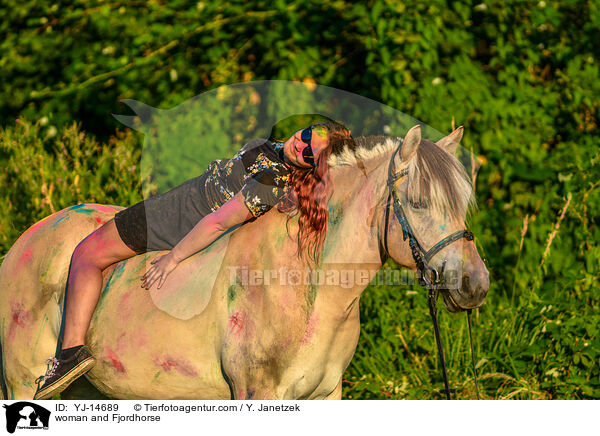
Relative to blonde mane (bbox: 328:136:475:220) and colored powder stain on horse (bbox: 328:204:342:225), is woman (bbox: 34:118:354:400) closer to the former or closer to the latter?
colored powder stain on horse (bbox: 328:204:342:225)

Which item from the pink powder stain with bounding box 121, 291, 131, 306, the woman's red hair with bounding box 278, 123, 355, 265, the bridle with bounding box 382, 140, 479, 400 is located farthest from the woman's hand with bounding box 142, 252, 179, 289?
the bridle with bounding box 382, 140, 479, 400

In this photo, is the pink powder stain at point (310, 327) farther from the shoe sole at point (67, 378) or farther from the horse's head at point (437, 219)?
the shoe sole at point (67, 378)

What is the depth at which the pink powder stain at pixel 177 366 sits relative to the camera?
2623mm

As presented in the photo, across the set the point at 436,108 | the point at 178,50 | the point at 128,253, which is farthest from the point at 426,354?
the point at 178,50

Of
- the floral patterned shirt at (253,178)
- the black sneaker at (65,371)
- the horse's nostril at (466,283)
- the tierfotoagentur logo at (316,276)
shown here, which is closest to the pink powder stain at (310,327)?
the tierfotoagentur logo at (316,276)

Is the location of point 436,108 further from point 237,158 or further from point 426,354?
point 237,158

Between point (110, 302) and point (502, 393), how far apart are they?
8.46ft

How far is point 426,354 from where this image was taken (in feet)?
14.1

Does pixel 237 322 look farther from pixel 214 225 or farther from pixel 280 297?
pixel 214 225

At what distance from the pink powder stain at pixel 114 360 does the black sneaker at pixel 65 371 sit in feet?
0.23

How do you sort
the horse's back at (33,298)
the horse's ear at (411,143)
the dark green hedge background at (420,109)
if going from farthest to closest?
the dark green hedge background at (420,109) < the horse's back at (33,298) < the horse's ear at (411,143)

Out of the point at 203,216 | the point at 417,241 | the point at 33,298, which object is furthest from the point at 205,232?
the point at 33,298

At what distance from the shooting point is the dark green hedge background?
424cm
